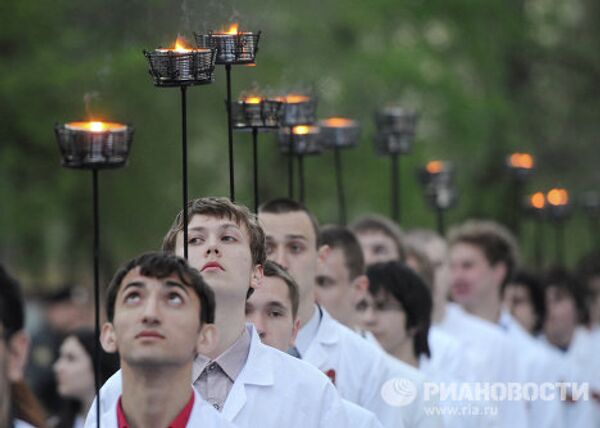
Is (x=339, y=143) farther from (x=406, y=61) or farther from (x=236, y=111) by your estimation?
(x=406, y=61)

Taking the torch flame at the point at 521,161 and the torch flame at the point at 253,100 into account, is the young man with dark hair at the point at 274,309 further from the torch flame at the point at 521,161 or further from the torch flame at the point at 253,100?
the torch flame at the point at 521,161

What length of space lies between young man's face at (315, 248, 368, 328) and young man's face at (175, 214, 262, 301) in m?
2.72

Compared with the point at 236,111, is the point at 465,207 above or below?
below

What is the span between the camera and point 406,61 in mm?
19828

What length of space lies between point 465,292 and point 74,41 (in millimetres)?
6022

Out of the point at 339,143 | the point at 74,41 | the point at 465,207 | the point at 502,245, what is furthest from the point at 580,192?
the point at 339,143

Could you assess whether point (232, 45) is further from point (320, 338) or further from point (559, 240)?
point (559, 240)

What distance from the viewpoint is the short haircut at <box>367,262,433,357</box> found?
954 centimetres

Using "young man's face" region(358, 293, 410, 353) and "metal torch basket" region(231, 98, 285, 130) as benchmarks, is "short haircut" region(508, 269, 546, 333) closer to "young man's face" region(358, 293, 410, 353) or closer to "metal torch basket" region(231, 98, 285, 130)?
"young man's face" region(358, 293, 410, 353)

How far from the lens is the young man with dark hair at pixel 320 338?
8.27 meters

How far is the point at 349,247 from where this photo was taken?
375 inches

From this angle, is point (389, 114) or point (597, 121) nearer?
point (389, 114)

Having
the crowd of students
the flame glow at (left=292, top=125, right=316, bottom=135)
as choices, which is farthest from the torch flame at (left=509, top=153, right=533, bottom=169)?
the flame glow at (left=292, top=125, right=316, bottom=135)

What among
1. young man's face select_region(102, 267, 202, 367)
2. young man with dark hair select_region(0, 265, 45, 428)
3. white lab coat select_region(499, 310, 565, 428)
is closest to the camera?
young man's face select_region(102, 267, 202, 367)
